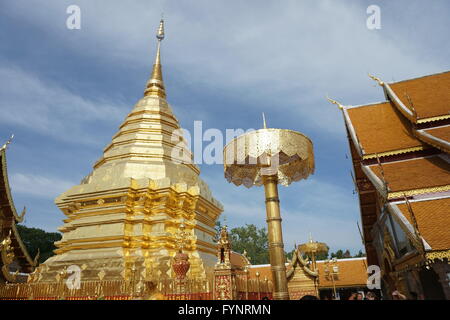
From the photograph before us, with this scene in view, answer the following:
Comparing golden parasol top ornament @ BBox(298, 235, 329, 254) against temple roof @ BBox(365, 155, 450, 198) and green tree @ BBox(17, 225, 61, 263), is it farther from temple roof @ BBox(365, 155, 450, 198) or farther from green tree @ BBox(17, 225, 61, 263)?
green tree @ BBox(17, 225, 61, 263)

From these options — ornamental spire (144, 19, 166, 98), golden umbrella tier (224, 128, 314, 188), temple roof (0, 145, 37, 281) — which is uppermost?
ornamental spire (144, 19, 166, 98)

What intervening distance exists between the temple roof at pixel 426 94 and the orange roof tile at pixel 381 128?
24.2 inches

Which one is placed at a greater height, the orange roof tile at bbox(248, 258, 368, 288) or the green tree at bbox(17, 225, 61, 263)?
the green tree at bbox(17, 225, 61, 263)

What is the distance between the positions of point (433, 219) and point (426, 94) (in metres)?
6.45

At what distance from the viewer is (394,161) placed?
28.6ft

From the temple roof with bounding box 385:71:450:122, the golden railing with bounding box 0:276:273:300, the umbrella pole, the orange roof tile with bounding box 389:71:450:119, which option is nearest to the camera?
the umbrella pole

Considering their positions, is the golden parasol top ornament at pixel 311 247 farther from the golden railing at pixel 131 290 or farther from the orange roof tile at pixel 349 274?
the golden railing at pixel 131 290

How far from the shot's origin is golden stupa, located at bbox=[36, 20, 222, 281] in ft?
32.0

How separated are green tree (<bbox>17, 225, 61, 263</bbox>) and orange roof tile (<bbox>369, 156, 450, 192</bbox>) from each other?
34.9 metres

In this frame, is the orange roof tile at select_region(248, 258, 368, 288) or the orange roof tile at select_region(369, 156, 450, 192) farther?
the orange roof tile at select_region(248, 258, 368, 288)

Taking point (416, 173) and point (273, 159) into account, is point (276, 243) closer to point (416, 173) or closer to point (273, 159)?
point (273, 159)

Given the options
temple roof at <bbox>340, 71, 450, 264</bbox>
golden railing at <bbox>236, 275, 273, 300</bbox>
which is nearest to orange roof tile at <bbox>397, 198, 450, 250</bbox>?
temple roof at <bbox>340, 71, 450, 264</bbox>
